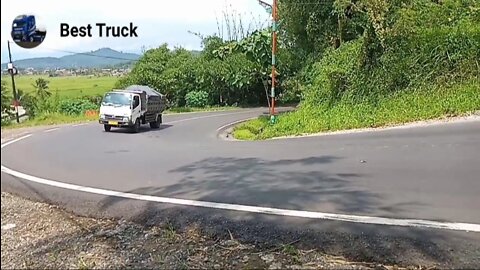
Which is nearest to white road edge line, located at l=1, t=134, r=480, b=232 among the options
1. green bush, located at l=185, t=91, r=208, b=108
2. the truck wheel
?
the truck wheel

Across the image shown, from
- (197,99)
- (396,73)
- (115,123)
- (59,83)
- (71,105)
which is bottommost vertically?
(115,123)

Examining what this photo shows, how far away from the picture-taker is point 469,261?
3.24 meters

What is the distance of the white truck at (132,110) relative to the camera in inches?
438

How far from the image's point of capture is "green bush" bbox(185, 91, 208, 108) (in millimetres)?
20758

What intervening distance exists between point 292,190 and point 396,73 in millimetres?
10427

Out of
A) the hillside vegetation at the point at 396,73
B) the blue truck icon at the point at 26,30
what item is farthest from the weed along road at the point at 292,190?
the hillside vegetation at the point at 396,73

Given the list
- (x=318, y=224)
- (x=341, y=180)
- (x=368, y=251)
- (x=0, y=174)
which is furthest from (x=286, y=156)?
(x=0, y=174)

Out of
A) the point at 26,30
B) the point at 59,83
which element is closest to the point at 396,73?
the point at 59,83

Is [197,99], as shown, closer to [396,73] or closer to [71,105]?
[396,73]

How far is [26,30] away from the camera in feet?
4.47

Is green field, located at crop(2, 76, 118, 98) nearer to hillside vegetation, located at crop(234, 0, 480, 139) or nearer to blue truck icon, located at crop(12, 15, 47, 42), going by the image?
blue truck icon, located at crop(12, 15, 47, 42)

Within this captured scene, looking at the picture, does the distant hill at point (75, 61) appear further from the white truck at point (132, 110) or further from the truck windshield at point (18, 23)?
the white truck at point (132, 110)

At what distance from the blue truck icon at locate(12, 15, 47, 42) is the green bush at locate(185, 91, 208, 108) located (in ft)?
62.1

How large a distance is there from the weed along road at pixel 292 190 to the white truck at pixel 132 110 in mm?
2388
